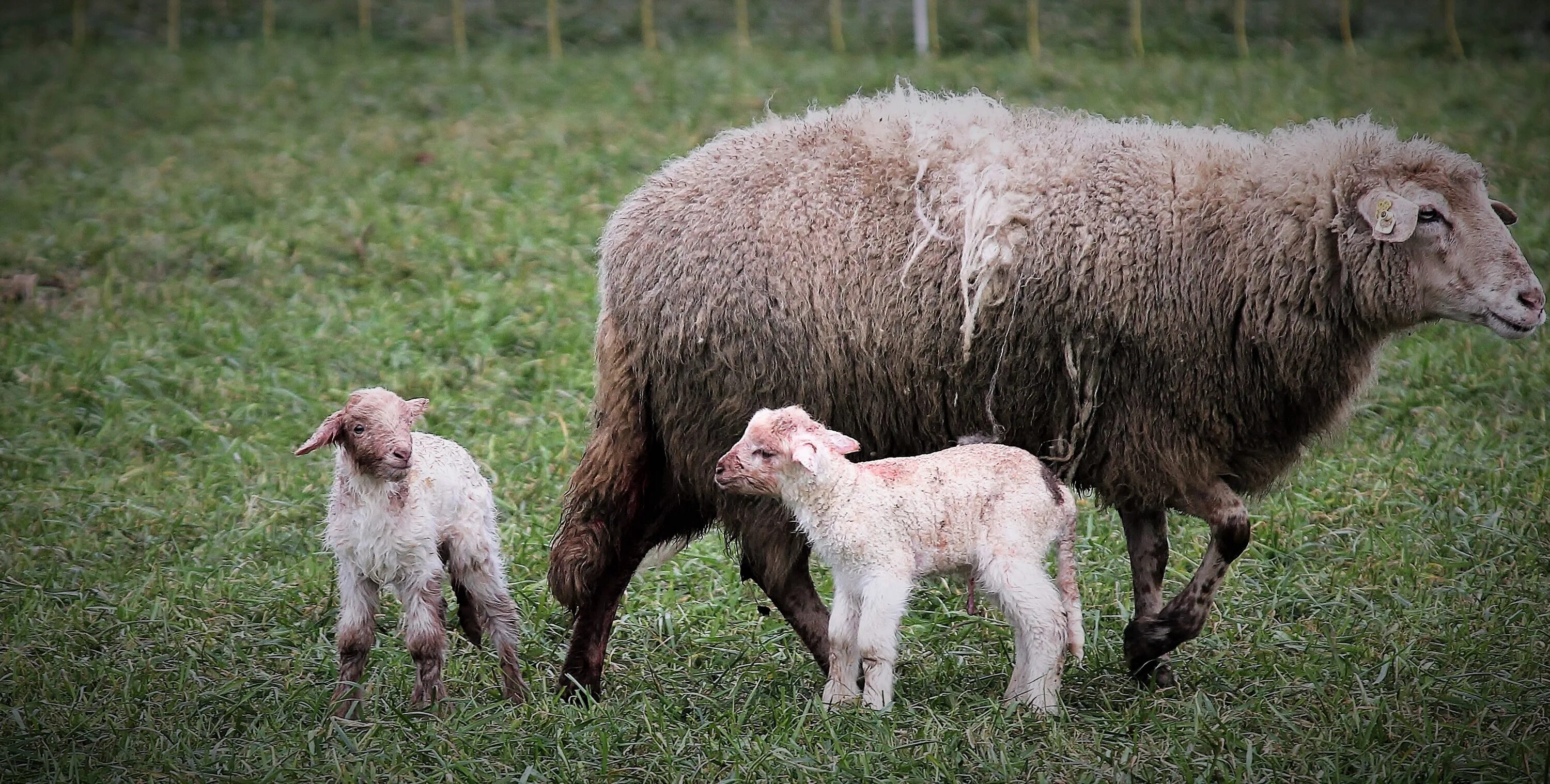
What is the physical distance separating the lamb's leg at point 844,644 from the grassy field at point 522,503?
0.49ft

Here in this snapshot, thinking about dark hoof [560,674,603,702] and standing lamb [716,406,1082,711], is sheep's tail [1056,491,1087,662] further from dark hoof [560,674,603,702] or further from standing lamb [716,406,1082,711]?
dark hoof [560,674,603,702]

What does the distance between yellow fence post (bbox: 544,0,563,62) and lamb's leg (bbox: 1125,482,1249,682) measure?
428 inches

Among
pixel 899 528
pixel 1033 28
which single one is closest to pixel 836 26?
pixel 1033 28

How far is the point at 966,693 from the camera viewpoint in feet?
14.9

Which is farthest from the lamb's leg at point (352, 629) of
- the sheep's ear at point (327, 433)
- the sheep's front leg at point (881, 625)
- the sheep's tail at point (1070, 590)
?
the sheep's tail at point (1070, 590)

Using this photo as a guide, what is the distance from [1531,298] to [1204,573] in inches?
47.6

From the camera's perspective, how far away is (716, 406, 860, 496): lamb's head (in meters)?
4.19

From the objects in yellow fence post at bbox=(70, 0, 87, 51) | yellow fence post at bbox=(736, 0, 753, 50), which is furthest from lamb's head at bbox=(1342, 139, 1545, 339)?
yellow fence post at bbox=(70, 0, 87, 51)

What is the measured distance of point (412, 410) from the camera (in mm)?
4457

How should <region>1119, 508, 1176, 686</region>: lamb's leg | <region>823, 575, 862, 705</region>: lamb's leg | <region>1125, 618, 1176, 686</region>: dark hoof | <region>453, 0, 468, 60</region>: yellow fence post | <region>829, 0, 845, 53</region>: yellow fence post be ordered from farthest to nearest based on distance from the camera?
<region>453, 0, 468, 60</region>: yellow fence post → <region>829, 0, 845, 53</region>: yellow fence post → <region>1119, 508, 1176, 686</region>: lamb's leg → <region>1125, 618, 1176, 686</region>: dark hoof → <region>823, 575, 862, 705</region>: lamb's leg

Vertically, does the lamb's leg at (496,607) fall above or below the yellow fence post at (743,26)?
below

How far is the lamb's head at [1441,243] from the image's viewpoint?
433cm

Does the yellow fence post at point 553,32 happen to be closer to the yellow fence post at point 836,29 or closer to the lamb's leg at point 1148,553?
the yellow fence post at point 836,29

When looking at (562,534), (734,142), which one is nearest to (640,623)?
(562,534)
